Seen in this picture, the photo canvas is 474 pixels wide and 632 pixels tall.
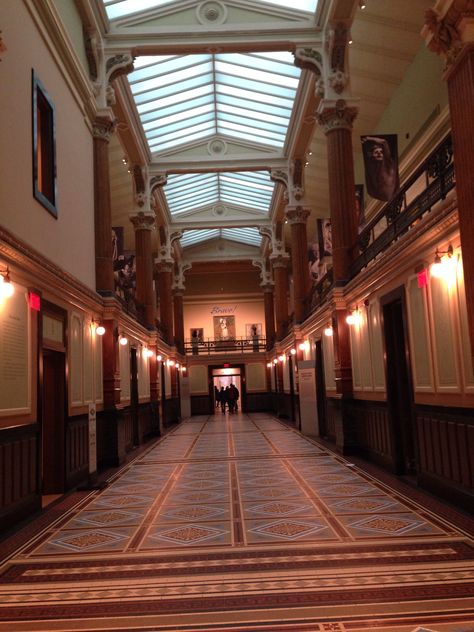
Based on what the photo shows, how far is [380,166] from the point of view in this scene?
33.0 feet

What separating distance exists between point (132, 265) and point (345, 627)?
16077 millimetres

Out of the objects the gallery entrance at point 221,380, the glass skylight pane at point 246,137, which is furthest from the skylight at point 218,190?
the gallery entrance at point 221,380

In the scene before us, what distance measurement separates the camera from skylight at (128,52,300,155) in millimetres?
14727

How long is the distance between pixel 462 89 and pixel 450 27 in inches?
22.4

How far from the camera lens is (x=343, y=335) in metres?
11.8

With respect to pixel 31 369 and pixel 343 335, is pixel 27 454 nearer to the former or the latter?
pixel 31 369

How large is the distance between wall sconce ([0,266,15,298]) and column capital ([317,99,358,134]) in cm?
825

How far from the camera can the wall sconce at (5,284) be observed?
633cm

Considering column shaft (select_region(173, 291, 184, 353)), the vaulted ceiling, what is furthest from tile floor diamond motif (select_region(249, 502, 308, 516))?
column shaft (select_region(173, 291, 184, 353))

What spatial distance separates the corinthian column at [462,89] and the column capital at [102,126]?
810cm

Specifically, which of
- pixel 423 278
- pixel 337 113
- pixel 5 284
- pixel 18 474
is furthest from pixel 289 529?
pixel 337 113

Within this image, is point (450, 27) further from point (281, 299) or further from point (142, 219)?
point (281, 299)

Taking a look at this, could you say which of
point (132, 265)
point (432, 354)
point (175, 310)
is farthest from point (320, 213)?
point (432, 354)

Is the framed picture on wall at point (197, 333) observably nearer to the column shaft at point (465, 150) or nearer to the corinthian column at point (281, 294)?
the corinthian column at point (281, 294)
